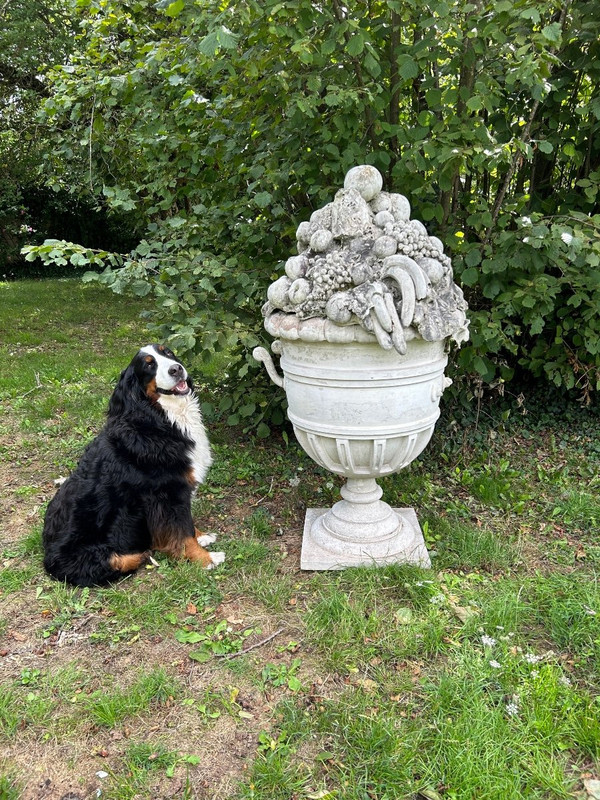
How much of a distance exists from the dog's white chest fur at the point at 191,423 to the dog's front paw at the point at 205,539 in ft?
1.17

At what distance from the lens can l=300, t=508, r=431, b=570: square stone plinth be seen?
273 centimetres

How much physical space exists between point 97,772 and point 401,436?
165 centimetres

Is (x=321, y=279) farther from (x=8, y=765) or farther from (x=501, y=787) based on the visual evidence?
(x=8, y=765)

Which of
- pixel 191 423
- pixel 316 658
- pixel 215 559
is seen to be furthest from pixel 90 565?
pixel 316 658

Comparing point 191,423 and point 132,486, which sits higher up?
point 191,423

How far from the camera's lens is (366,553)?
276 centimetres

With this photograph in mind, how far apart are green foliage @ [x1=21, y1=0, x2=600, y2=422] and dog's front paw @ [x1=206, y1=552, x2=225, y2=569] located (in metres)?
1.07

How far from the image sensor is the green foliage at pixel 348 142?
8.71 feet

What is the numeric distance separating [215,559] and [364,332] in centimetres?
132

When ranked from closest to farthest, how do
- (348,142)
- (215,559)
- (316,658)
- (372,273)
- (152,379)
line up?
(316,658) → (372,273) → (152,379) → (215,559) → (348,142)

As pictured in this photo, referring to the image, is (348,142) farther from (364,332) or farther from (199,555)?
(199,555)

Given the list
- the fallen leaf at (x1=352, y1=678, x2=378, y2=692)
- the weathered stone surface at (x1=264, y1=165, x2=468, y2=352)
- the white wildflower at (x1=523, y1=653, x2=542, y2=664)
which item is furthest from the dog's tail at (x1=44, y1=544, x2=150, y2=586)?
the white wildflower at (x1=523, y1=653, x2=542, y2=664)

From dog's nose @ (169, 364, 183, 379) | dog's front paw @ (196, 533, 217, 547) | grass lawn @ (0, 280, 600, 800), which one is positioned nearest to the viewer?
grass lawn @ (0, 280, 600, 800)

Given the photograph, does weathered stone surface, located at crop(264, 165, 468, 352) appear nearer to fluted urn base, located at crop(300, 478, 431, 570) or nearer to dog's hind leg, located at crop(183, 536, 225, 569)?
fluted urn base, located at crop(300, 478, 431, 570)
